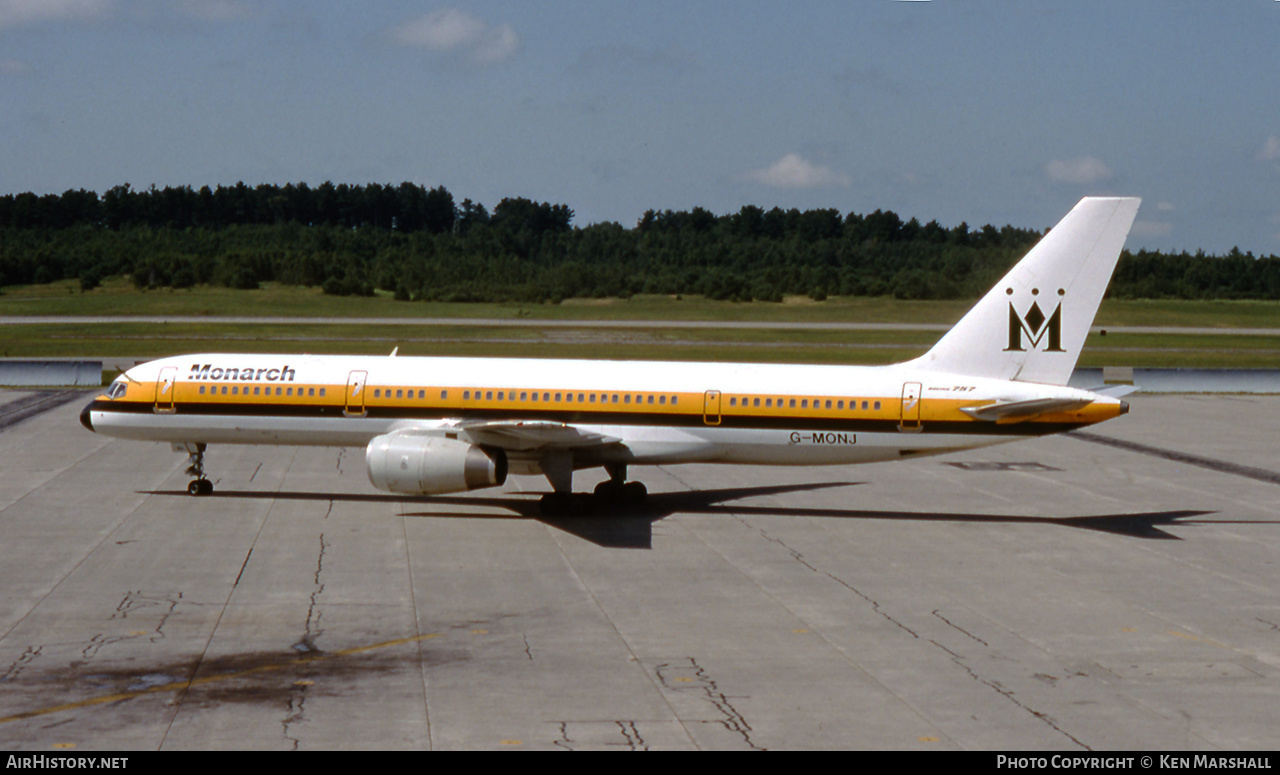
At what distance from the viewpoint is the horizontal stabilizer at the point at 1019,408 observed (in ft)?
92.1

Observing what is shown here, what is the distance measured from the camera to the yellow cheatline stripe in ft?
51.5

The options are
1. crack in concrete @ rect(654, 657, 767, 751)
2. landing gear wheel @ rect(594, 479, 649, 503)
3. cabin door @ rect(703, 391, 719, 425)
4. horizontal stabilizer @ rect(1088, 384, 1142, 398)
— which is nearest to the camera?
crack in concrete @ rect(654, 657, 767, 751)

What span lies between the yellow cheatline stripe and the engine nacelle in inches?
322

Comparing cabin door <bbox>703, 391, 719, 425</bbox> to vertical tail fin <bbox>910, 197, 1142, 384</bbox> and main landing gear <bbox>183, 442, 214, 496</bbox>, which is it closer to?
vertical tail fin <bbox>910, 197, 1142, 384</bbox>

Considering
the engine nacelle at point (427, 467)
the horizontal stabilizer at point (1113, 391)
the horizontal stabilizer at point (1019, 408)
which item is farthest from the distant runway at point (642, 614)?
the horizontal stabilizer at point (1113, 391)

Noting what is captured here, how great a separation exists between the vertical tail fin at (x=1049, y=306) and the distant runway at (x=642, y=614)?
13.0ft

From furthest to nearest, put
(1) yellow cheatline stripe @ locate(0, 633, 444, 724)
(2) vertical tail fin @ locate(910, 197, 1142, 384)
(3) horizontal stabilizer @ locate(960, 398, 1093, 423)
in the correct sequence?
(2) vertical tail fin @ locate(910, 197, 1142, 384)
(3) horizontal stabilizer @ locate(960, 398, 1093, 423)
(1) yellow cheatline stripe @ locate(0, 633, 444, 724)

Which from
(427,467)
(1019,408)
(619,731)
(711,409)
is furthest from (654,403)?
(619,731)

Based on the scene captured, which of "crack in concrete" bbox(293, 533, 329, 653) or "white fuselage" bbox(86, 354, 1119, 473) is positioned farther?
"white fuselage" bbox(86, 354, 1119, 473)

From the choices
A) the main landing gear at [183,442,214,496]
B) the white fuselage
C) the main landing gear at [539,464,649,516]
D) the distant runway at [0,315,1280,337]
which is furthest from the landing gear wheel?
the distant runway at [0,315,1280,337]

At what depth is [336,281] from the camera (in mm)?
134625

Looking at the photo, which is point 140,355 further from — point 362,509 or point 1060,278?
point 1060,278
